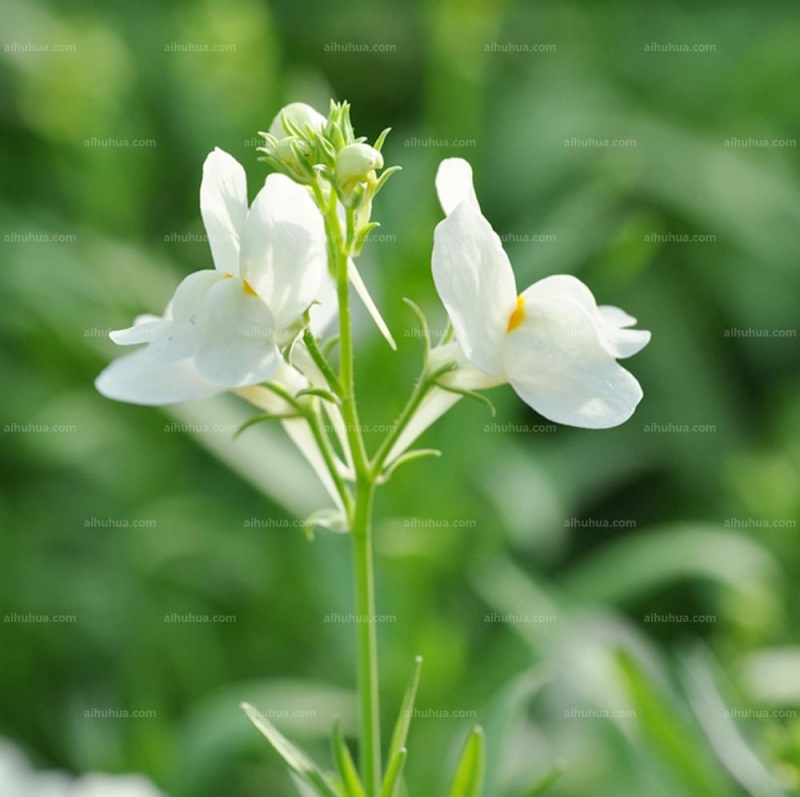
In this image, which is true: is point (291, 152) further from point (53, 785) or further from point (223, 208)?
point (53, 785)

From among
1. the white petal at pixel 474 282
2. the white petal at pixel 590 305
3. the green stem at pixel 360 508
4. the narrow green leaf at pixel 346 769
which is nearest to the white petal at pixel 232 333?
the green stem at pixel 360 508

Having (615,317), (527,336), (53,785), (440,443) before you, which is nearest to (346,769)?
(527,336)

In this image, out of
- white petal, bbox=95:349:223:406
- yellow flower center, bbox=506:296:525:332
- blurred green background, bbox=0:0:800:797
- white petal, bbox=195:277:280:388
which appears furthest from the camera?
blurred green background, bbox=0:0:800:797

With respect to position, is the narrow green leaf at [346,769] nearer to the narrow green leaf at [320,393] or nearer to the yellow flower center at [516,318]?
the narrow green leaf at [320,393]

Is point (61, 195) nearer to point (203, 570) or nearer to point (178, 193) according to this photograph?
point (178, 193)

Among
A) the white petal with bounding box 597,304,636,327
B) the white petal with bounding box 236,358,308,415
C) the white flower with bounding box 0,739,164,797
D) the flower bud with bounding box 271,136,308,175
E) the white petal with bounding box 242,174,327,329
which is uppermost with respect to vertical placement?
the flower bud with bounding box 271,136,308,175

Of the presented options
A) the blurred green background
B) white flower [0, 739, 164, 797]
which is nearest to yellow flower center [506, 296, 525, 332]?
the blurred green background

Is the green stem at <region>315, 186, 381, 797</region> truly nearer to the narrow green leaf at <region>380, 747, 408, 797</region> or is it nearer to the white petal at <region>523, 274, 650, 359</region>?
the narrow green leaf at <region>380, 747, 408, 797</region>
